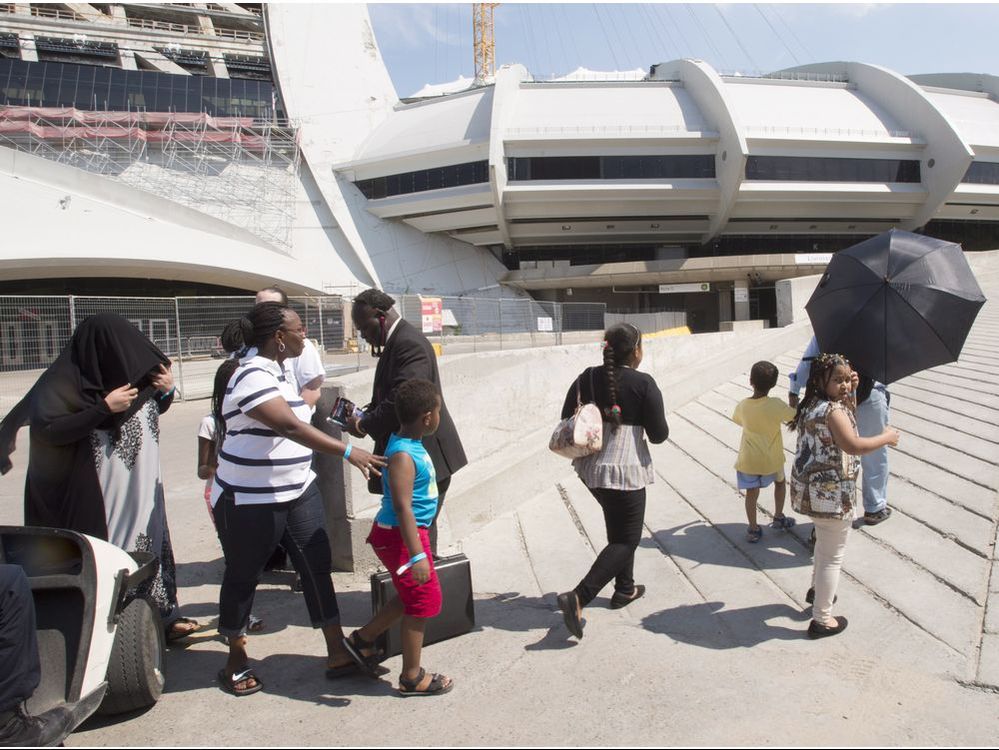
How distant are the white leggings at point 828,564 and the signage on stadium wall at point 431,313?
10.8 metres

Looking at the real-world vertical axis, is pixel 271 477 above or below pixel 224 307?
below

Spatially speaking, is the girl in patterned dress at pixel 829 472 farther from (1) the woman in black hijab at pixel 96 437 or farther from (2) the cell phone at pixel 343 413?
(1) the woman in black hijab at pixel 96 437

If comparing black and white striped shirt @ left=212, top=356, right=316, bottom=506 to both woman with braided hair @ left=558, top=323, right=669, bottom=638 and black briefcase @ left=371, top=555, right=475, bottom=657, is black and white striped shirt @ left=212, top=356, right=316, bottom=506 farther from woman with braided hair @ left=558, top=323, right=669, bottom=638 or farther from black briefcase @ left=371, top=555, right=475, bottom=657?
woman with braided hair @ left=558, top=323, right=669, bottom=638

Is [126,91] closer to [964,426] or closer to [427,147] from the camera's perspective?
[427,147]

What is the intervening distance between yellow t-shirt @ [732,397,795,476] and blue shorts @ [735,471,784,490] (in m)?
0.04

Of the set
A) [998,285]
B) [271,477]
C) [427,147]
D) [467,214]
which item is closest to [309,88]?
[427,147]

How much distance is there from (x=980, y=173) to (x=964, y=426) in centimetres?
3682

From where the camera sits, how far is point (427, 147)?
110 ft

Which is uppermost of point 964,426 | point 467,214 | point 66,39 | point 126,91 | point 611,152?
point 66,39

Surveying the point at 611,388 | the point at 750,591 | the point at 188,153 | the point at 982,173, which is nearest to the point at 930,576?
the point at 750,591

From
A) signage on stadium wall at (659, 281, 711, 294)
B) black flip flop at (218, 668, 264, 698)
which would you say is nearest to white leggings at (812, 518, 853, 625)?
black flip flop at (218, 668, 264, 698)

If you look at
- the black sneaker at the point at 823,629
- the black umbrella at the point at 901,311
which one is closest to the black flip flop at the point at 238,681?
the black sneaker at the point at 823,629

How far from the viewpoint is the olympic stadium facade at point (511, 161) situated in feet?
104

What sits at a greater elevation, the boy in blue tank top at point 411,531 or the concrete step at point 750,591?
the boy in blue tank top at point 411,531
